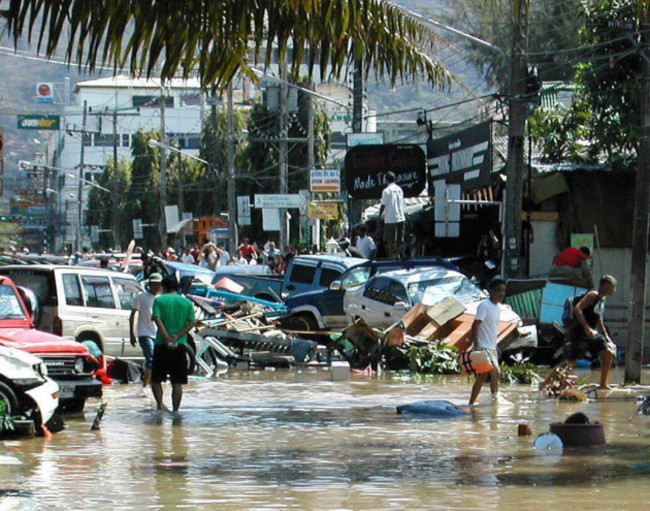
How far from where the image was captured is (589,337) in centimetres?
1858

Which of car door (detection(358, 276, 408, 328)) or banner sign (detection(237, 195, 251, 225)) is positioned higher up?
banner sign (detection(237, 195, 251, 225))

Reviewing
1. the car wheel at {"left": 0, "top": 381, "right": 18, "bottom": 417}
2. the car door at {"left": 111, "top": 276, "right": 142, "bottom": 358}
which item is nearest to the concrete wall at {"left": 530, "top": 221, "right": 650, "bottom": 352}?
the car door at {"left": 111, "top": 276, "right": 142, "bottom": 358}

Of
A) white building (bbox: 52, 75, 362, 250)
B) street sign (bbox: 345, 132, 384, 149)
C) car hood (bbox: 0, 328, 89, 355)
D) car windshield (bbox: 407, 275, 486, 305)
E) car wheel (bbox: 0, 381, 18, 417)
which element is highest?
white building (bbox: 52, 75, 362, 250)

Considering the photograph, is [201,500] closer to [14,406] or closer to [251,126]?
[14,406]

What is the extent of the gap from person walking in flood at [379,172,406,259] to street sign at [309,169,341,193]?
35.9 feet

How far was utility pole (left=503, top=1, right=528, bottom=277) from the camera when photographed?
25.0 metres

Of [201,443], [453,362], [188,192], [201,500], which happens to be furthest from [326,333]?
[188,192]

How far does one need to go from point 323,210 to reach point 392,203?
1317cm

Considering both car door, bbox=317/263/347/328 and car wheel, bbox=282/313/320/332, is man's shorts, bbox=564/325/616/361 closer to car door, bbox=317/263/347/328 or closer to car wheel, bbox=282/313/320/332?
car door, bbox=317/263/347/328

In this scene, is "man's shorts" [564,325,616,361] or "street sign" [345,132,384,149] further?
"street sign" [345,132,384,149]

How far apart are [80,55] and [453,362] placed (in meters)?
15.9

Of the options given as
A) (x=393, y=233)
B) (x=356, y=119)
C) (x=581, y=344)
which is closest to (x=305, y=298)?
(x=393, y=233)

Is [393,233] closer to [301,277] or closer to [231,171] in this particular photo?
[301,277]

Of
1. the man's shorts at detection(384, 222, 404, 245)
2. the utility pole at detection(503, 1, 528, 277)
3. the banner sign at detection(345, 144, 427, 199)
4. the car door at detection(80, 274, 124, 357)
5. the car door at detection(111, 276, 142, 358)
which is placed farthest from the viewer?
the banner sign at detection(345, 144, 427, 199)
